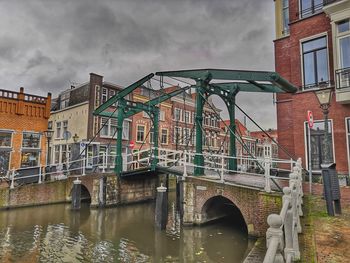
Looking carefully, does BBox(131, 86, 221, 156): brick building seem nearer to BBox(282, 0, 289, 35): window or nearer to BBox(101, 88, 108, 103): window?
BBox(101, 88, 108, 103): window

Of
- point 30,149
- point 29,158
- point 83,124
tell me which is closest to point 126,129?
point 83,124

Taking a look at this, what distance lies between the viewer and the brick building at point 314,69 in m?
11.1

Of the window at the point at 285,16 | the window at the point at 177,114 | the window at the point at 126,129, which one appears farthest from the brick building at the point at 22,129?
the window at the point at 177,114

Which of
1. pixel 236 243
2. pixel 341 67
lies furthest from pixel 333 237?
pixel 341 67

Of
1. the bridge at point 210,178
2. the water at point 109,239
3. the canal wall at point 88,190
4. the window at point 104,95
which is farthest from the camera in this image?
the window at point 104,95

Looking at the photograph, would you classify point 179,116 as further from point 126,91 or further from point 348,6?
point 348,6

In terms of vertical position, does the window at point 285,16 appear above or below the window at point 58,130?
above

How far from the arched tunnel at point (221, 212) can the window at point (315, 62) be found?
6584mm

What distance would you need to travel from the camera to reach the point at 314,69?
12.4m

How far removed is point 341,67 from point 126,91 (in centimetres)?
1012

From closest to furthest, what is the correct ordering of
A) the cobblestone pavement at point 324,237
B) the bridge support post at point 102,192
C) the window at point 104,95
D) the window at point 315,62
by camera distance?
the cobblestone pavement at point 324,237 → the window at point 315,62 → the bridge support post at point 102,192 → the window at point 104,95

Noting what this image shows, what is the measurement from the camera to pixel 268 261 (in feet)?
7.05

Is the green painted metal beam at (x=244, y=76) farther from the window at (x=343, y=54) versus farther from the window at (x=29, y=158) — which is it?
the window at (x=29, y=158)

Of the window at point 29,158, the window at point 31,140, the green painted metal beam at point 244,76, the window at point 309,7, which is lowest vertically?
the window at point 29,158
